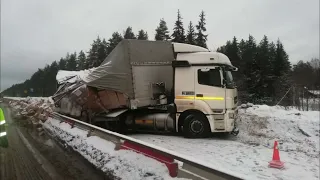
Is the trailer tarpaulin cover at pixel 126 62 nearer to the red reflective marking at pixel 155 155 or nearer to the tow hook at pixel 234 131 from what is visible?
the tow hook at pixel 234 131

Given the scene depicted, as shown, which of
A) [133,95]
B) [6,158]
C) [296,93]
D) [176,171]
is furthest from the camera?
[296,93]

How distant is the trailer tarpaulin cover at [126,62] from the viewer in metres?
13.2

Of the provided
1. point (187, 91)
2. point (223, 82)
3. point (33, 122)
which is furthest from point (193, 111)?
point (33, 122)

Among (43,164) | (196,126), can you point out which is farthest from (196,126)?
(43,164)

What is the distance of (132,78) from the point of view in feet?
43.4

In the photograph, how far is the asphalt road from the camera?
697cm

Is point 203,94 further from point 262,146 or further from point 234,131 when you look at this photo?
point 262,146

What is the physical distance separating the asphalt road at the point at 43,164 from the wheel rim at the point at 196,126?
4902 millimetres

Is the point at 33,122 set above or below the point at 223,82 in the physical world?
below

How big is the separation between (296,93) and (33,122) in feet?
79.6

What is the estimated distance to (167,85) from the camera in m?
13.7

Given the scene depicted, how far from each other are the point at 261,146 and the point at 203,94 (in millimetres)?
2848

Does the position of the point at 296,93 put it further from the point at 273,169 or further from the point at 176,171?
the point at 176,171

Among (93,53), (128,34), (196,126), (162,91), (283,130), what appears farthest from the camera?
(93,53)
